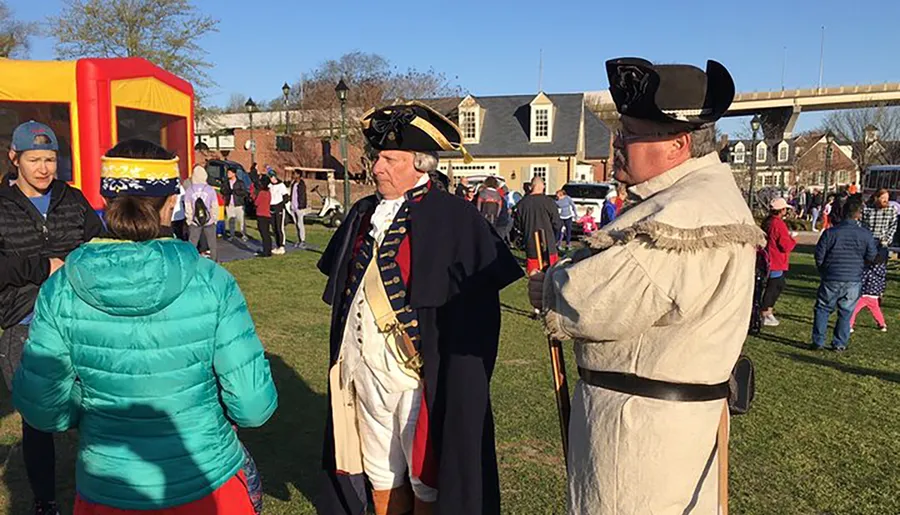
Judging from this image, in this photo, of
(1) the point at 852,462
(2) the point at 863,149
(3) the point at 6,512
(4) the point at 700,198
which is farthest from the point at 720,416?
(2) the point at 863,149

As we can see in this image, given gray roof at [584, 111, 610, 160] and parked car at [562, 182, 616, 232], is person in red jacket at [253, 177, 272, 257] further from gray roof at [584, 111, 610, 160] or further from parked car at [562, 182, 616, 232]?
gray roof at [584, 111, 610, 160]

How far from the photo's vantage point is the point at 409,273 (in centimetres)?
315

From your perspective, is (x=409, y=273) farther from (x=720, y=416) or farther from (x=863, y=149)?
(x=863, y=149)

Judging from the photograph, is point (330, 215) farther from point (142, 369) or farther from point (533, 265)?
point (142, 369)

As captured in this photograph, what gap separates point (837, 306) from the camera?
780cm

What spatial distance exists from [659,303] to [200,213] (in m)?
11.7

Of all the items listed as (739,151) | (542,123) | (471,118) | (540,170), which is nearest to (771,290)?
(739,151)

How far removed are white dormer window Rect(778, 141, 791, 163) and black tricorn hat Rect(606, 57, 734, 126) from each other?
59.9 m

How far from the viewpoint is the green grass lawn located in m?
4.09

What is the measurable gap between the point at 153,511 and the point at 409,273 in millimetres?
1478

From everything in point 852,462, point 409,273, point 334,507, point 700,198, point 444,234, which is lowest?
point 852,462

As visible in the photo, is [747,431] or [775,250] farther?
[775,250]

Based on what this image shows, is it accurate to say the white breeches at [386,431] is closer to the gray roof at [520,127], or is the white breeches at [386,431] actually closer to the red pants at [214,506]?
the red pants at [214,506]

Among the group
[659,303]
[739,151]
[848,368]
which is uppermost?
[739,151]
